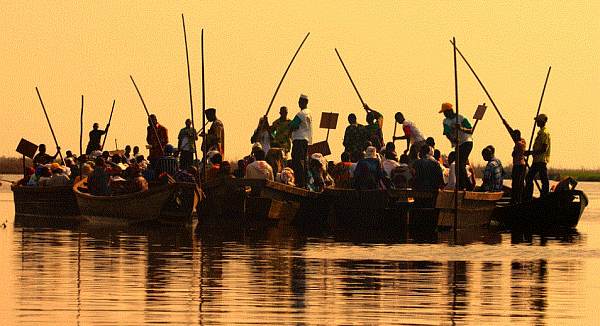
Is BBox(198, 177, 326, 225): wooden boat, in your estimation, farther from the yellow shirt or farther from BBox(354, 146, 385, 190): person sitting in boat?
the yellow shirt

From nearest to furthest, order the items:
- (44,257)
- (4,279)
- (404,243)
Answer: (4,279), (44,257), (404,243)

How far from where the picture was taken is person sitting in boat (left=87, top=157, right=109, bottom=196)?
121ft

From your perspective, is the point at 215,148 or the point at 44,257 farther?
the point at 215,148

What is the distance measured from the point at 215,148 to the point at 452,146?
5529 millimetres

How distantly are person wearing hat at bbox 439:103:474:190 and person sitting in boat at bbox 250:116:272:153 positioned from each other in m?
3.82

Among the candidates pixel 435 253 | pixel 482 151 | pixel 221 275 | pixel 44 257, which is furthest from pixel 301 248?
pixel 482 151

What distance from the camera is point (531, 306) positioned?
18938 millimetres

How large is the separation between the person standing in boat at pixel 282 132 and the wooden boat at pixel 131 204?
281 centimetres

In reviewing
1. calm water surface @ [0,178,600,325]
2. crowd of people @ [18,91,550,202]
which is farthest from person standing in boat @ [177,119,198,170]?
calm water surface @ [0,178,600,325]

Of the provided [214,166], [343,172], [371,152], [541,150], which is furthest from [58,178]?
[541,150]

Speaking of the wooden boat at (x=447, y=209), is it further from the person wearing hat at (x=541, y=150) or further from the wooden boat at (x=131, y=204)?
the wooden boat at (x=131, y=204)

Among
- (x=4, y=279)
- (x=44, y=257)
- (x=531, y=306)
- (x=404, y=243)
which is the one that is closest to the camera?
(x=531, y=306)

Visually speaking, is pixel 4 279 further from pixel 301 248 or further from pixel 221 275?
pixel 301 248

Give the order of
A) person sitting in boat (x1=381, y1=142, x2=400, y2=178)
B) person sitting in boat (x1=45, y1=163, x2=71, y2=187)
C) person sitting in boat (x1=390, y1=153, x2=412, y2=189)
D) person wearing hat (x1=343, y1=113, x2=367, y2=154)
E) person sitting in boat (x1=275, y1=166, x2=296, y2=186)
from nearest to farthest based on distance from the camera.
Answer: person sitting in boat (x1=390, y1=153, x2=412, y2=189), person sitting in boat (x1=275, y1=166, x2=296, y2=186), person sitting in boat (x1=381, y1=142, x2=400, y2=178), person wearing hat (x1=343, y1=113, x2=367, y2=154), person sitting in boat (x1=45, y1=163, x2=71, y2=187)
